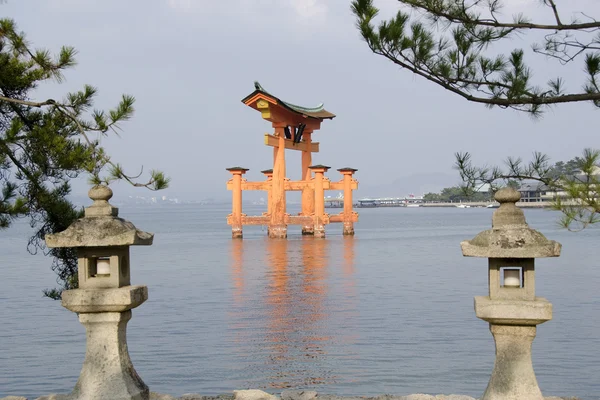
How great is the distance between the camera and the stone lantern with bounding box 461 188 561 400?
4344 millimetres

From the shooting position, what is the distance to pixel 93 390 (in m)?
4.73

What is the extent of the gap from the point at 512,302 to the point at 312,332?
24.8 ft

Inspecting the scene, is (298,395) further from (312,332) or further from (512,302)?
(312,332)

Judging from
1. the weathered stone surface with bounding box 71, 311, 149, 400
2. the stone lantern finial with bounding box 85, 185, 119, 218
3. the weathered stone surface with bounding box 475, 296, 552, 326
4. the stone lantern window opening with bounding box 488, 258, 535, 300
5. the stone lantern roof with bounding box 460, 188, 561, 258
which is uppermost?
the stone lantern finial with bounding box 85, 185, 119, 218

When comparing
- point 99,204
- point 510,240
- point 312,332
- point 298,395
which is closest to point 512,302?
point 510,240

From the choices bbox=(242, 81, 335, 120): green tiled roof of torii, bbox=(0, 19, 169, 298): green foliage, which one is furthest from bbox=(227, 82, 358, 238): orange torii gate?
bbox=(0, 19, 169, 298): green foliage

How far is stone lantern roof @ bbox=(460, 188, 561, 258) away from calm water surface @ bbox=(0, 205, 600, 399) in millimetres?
1214

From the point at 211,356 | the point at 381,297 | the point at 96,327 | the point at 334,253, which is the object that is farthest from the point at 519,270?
the point at 334,253

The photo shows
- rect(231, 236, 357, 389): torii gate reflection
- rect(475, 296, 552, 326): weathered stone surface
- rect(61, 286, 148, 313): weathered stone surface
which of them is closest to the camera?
rect(475, 296, 552, 326): weathered stone surface

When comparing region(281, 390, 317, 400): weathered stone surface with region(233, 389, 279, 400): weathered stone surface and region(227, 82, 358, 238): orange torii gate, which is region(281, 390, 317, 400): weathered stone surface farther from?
region(227, 82, 358, 238): orange torii gate

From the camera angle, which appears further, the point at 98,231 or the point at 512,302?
the point at 98,231

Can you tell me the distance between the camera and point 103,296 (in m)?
4.64

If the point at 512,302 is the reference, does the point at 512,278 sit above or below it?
above

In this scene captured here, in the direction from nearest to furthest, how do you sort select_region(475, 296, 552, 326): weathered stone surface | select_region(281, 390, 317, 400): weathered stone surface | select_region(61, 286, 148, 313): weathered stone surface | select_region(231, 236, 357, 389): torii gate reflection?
select_region(475, 296, 552, 326): weathered stone surface < select_region(61, 286, 148, 313): weathered stone surface < select_region(281, 390, 317, 400): weathered stone surface < select_region(231, 236, 357, 389): torii gate reflection
